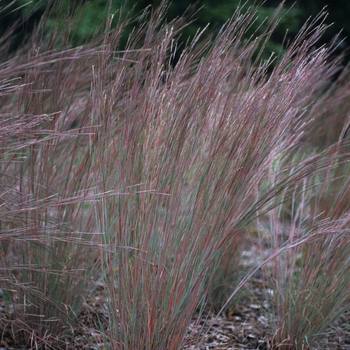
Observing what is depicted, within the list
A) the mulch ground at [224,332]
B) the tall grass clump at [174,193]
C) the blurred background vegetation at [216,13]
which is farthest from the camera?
the blurred background vegetation at [216,13]

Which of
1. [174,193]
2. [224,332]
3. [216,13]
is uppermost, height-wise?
[216,13]

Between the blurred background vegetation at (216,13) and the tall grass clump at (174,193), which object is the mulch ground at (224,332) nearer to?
the tall grass clump at (174,193)

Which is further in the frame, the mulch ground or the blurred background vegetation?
the blurred background vegetation

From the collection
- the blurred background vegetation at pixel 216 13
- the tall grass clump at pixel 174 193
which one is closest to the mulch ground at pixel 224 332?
the tall grass clump at pixel 174 193

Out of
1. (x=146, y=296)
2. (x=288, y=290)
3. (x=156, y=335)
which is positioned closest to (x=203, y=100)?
(x=146, y=296)

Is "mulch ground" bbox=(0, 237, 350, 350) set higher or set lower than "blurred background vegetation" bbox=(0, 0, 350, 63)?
lower

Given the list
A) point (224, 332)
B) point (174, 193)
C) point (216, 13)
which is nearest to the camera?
point (174, 193)

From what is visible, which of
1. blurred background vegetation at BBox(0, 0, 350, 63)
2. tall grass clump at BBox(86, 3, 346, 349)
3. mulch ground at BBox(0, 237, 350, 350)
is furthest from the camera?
blurred background vegetation at BBox(0, 0, 350, 63)

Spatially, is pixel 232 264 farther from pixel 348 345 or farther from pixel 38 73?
pixel 38 73

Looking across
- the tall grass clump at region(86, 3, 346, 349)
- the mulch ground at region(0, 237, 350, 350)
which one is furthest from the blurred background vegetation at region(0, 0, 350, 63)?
the tall grass clump at region(86, 3, 346, 349)

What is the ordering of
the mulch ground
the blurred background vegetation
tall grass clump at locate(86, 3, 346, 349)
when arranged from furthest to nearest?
the blurred background vegetation
the mulch ground
tall grass clump at locate(86, 3, 346, 349)

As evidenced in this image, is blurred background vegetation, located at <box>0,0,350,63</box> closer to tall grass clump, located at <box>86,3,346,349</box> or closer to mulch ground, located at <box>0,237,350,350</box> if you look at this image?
mulch ground, located at <box>0,237,350,350</box>

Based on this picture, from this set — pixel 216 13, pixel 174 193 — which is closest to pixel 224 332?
pixel 174 193

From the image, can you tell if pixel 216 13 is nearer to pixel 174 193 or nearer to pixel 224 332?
pixel 224 332
